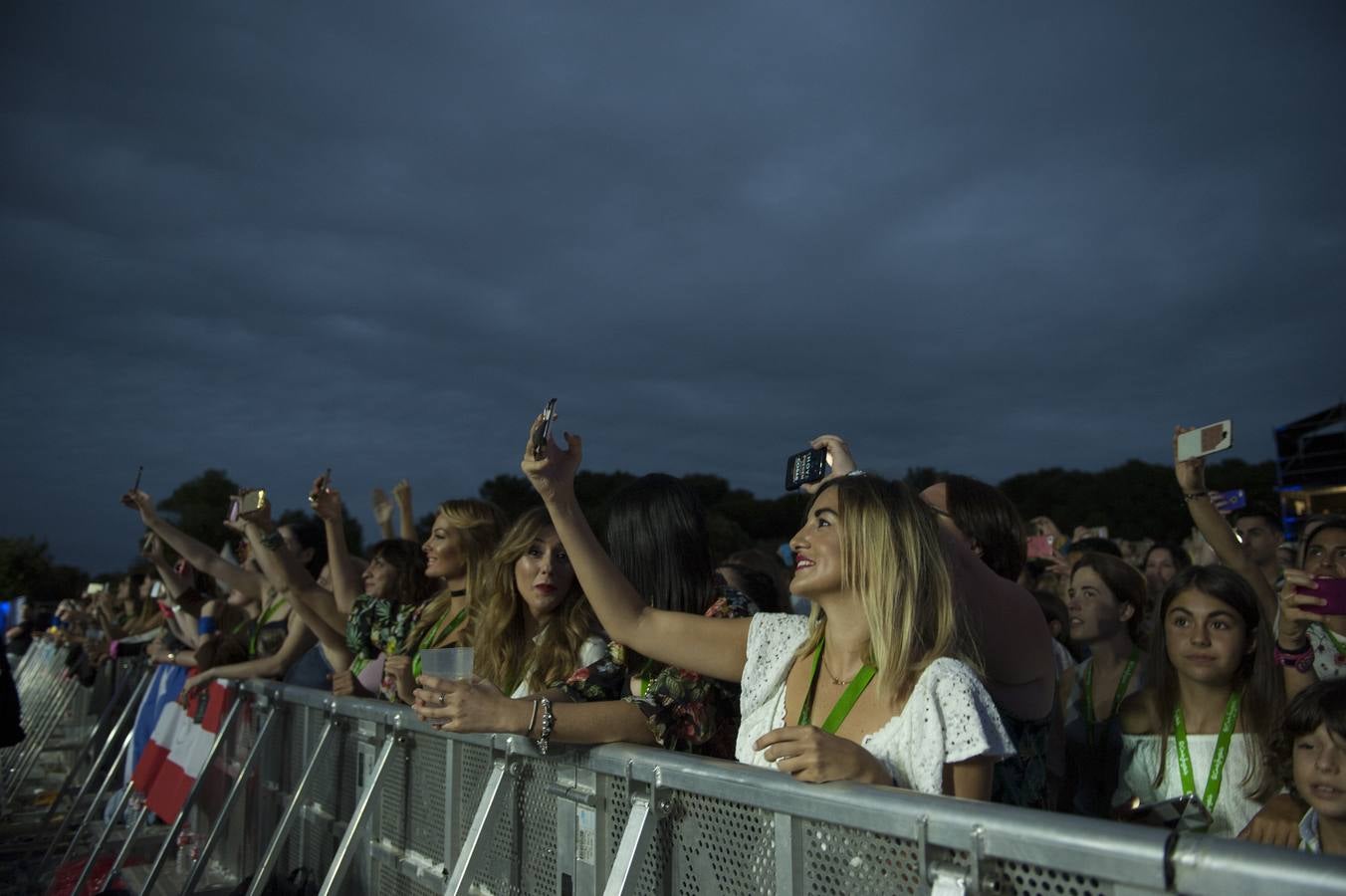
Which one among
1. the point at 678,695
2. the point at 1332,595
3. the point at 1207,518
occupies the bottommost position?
the point at 678,695

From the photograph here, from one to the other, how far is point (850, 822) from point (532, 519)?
6.90 feet

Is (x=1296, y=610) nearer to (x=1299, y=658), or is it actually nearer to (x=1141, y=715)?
(x=1299, y=658)

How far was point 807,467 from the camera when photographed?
3.23 m

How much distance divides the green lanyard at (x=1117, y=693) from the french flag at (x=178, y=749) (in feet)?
15.2

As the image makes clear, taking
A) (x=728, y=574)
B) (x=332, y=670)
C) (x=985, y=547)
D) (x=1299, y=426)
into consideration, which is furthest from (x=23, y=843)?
(x=1299, y=426)

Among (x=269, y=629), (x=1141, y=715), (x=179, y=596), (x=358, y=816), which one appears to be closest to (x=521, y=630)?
(x=358, y=816)

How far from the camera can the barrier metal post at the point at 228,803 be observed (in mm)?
4324

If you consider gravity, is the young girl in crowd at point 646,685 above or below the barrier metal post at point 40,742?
above

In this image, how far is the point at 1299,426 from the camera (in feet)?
97.1

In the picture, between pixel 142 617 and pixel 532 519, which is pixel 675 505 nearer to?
pixel 532 519

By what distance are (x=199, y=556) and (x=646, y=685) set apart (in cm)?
587

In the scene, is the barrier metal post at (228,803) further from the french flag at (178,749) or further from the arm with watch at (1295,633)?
the arm with watch at (1295,633)

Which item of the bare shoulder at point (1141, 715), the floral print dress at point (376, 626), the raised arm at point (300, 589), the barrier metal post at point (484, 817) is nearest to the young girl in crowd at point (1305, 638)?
the bare shoulder at point (1141, 715)

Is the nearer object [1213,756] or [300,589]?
[1213,756]
